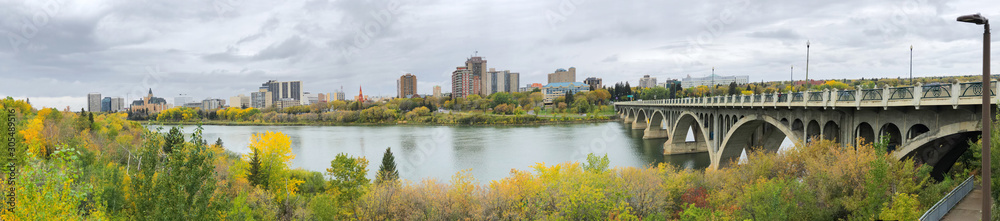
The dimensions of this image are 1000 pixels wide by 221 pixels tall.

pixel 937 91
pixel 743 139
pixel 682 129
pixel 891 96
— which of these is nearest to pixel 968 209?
pixel 937 91

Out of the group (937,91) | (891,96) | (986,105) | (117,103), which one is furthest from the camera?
(117,103)

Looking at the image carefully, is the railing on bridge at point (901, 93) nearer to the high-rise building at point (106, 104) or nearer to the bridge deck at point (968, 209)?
the bridge deck at point (968, 209)

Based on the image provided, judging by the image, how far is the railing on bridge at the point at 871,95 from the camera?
1445 cm

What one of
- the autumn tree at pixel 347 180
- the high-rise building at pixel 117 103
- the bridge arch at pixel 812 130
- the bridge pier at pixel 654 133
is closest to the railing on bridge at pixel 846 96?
the bridge arch at pixel 812 130

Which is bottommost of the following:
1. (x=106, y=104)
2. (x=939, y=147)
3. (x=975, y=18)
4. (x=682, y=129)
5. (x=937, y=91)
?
(x=682, y=129)

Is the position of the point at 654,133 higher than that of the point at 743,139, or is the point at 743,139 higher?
the point at 743,139

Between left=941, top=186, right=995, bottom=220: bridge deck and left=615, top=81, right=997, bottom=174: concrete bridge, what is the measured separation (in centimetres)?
169

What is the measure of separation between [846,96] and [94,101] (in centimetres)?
17529

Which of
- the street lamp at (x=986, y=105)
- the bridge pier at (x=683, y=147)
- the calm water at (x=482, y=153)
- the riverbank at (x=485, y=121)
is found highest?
the street lamp at (x=986, y=105)

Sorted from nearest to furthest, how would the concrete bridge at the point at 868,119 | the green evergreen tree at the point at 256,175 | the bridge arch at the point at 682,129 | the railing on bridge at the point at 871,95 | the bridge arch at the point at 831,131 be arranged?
the concrete bridge at the point at 868,119, the railing on bridge at the point at 871,95, the bridge arch at the point at 831,131, the green evergreen tree at the point at 256,175, the bridge arch at the point at 682,129

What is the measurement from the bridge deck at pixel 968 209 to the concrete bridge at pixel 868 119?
1.69 m

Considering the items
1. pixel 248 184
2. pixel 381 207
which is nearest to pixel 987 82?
pixel 381 207

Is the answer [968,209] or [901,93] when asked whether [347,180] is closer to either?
[901,93]

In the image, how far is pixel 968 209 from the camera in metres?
11.3
